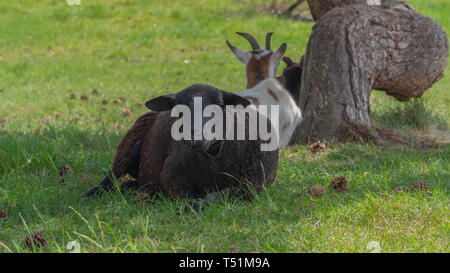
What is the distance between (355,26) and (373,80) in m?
0.70

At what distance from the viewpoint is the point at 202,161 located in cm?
373

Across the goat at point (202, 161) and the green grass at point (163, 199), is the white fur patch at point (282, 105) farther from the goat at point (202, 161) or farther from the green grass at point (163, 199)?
the goat at point (202, 161)

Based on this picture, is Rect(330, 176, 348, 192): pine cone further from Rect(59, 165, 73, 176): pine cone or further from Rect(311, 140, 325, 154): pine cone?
Rect(59, 165, 73, 176): pine cone

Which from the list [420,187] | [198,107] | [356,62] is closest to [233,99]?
[198,107]

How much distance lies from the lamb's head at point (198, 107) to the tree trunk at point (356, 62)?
2388 mm

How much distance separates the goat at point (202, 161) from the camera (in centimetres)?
354

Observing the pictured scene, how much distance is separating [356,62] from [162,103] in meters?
2.89

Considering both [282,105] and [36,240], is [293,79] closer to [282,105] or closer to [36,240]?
[282,105]

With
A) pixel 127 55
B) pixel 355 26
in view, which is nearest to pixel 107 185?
pixel 355 26

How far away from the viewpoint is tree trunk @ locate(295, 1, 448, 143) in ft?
19.0

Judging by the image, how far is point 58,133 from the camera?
6219 mm

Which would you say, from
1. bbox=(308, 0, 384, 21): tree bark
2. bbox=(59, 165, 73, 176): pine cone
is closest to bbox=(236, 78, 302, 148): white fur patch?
bbox=(308, 0, 384, 21): tree bark

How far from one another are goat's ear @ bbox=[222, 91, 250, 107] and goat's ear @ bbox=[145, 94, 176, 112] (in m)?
0.37
